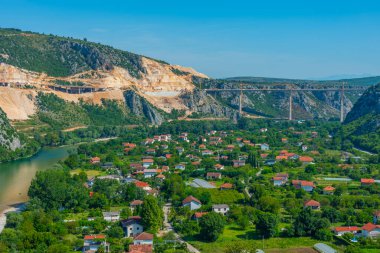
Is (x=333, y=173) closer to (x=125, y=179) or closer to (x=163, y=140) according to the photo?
(x=125, y=179)

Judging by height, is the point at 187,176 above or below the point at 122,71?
below

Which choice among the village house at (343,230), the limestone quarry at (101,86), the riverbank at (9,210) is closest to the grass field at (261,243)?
the village house at (343,230)

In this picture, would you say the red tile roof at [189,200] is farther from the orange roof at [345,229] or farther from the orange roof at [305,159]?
the orange roof at [305,159]

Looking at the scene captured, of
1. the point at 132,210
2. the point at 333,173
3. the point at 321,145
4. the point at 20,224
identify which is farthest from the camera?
the point at 321,145

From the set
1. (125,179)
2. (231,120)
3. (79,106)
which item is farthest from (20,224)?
(231,120)

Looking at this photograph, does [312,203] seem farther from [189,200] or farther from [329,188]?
[189,200]
